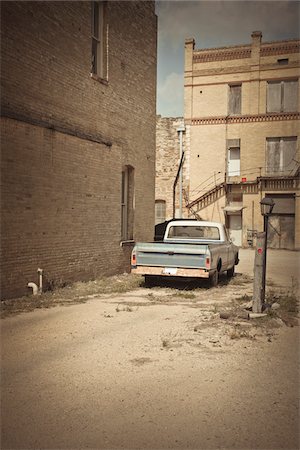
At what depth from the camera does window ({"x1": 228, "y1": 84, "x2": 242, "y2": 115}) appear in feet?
95.0

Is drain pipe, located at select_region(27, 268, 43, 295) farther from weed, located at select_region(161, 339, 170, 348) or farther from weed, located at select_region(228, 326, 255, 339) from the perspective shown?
weed, located at select_region(228, 326, 255, 339)

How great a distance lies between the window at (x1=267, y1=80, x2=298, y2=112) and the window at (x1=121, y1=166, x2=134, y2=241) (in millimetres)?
17020

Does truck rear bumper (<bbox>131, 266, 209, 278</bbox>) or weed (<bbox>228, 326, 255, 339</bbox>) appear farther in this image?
truck rear bumper (<bbox>131, 266, 209, 278</bbox>)

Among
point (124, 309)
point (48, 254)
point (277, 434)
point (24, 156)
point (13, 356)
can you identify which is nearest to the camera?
point (277, 434)

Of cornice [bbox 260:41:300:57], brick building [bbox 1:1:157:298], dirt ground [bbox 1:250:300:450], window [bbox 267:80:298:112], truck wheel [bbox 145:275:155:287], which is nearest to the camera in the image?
dirt ground [bbox 1:250:300:450]

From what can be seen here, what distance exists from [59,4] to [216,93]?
2012 cm

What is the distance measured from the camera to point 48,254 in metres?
10.2

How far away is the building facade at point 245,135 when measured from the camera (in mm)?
27812

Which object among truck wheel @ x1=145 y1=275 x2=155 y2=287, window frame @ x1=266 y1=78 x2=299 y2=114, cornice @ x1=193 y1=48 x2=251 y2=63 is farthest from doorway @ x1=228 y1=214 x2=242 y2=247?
truck wheel @ x1=145 y1=275 x2=155 y2=287

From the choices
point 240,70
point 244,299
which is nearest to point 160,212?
point 240,70

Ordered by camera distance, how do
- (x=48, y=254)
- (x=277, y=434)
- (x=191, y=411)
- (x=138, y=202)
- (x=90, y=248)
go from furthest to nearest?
1. (x=138, y=202)
2. (x=90, y=248)
3. (x=48, y=254)
4. (x=191, y=411)
5. (x=277, y=434)

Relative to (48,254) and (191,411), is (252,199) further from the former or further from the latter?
(191,411)

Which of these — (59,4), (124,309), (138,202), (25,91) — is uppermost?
(59,4)

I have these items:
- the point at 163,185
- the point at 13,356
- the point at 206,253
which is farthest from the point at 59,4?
the point at 163,185
